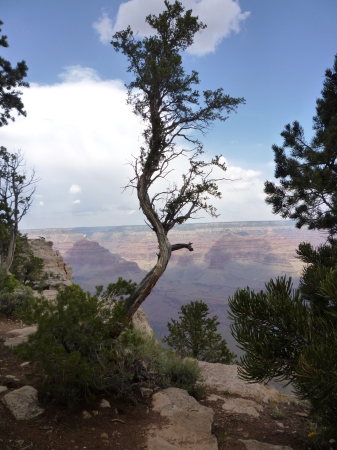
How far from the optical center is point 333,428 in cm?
285

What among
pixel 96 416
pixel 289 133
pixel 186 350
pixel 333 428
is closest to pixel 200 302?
pixel 186 350

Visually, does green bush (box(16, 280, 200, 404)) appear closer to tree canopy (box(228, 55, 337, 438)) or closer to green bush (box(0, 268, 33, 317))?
tree canopy (box(228, 55, 337, 438))

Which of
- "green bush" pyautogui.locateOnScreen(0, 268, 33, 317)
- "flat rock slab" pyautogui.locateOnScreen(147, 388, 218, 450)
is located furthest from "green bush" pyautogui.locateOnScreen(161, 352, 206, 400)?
"green bush" pyautogui.locateOnScreen(0, 268, 33, 317)

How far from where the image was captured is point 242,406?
5777 mm

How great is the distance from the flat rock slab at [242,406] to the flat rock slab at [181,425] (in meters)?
0.83

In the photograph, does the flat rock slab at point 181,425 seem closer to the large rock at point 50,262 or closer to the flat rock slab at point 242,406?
the flat rock slab at point 242,406

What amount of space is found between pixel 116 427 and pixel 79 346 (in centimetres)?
119

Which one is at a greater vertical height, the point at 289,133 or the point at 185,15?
the point at 185,15

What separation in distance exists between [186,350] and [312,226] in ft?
23.5

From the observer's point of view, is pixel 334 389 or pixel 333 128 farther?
pixel 333 128

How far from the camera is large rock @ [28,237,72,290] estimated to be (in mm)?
22148

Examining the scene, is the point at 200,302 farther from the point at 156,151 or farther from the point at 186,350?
the point at 156,151

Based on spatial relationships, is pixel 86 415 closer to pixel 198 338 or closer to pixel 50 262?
pixel 198 338

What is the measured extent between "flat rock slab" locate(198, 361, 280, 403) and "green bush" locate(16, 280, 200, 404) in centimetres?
218
